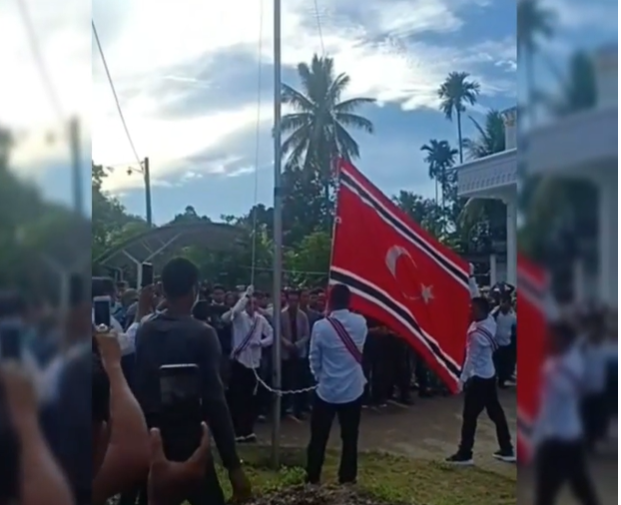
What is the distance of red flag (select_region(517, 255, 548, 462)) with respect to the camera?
170 cm

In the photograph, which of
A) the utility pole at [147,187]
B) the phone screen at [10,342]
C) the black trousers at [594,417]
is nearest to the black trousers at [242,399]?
the utility pole at [147,187]

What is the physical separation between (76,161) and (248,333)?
0.68m

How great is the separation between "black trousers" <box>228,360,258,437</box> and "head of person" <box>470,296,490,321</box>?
2.16 feet

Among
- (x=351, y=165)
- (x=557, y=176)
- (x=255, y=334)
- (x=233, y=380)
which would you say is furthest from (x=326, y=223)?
(x=557, y=176)

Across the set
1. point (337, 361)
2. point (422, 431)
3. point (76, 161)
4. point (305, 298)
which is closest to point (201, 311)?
point (305, 298)

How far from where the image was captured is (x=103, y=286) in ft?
7.31

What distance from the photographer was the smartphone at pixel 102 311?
2.19 metres

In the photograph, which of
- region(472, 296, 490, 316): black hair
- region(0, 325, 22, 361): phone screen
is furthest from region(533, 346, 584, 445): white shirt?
A: region(0, 325, 22, 361): phone screen

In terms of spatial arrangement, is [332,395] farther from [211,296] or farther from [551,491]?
[551,491]

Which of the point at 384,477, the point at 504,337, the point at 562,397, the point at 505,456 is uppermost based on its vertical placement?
the point at 504,337

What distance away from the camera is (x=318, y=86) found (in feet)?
7.54

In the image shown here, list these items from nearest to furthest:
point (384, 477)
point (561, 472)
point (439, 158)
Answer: point (561, 472) < point (439, 158) < point (384, 477)

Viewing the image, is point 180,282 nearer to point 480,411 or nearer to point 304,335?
point 304,335

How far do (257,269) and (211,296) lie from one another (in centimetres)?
15
